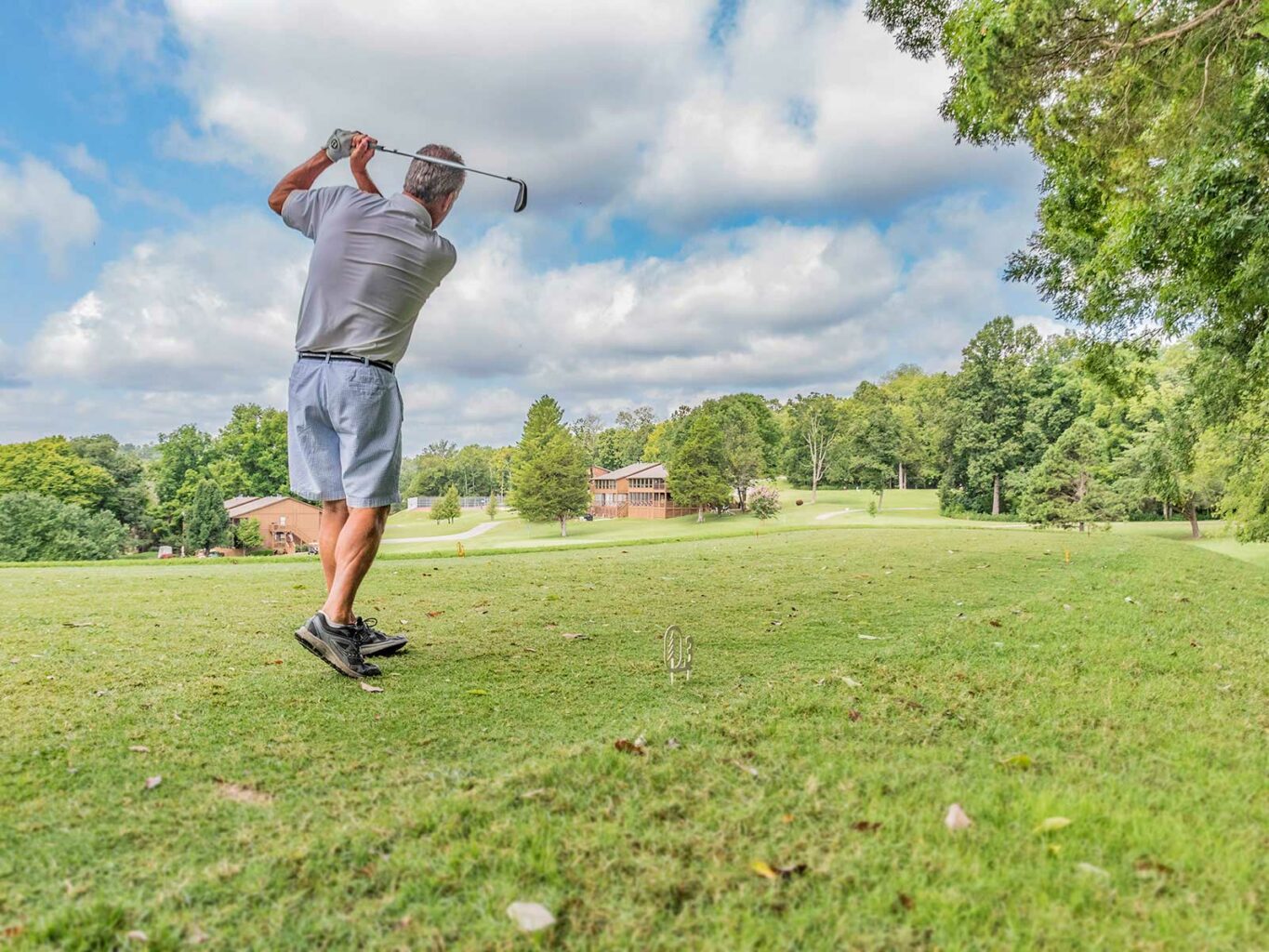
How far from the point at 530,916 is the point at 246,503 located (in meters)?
57.4

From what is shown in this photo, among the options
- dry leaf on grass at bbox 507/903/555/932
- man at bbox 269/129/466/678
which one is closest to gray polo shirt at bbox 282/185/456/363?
man at bbox 269/129/466/678

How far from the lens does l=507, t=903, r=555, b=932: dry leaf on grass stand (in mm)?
1367

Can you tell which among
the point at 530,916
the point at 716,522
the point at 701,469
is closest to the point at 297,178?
the point at 530,916

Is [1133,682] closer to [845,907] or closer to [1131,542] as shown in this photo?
[845,907]

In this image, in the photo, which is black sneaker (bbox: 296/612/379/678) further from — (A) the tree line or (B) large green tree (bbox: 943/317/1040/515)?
(B) large green tree (bbox: 943/317/1040/515)

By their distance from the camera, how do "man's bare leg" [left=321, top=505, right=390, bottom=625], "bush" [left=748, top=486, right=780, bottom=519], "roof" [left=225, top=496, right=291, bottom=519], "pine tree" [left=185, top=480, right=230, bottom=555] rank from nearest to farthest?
"man's bare leg" [left=321, top=505, right=390, bottom=625]
"pine tree" [left=185, top=480, right=230, bottom=555]
"bush" [left=748, top=486, right=780, bottom=519]
"roof" [left=225, top=496, right=291, bottom=519]

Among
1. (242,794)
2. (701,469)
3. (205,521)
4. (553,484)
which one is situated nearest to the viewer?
(242,794)

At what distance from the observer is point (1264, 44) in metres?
5.94

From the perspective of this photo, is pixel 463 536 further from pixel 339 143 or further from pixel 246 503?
pixel 339 143

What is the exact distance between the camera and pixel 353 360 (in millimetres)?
3309

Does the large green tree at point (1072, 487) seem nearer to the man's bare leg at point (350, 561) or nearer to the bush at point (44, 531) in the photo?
the man's bare leg at point (350, 561)

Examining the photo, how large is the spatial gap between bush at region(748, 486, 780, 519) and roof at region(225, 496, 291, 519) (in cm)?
Result: 3291

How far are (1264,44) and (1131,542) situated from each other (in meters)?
9.23

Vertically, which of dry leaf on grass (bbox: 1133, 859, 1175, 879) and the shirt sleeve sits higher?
the shirt sleeve
